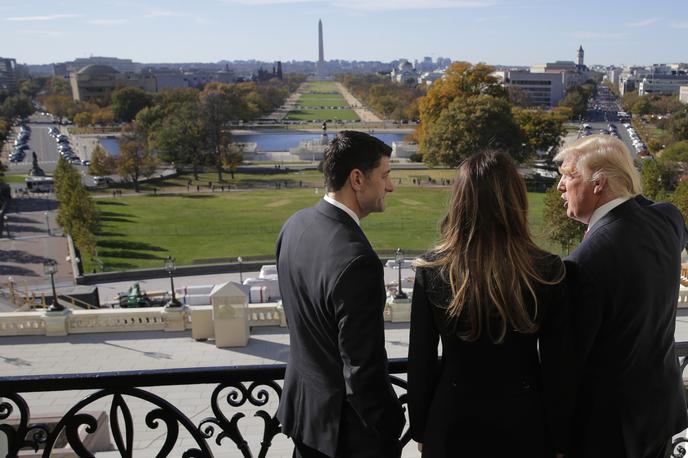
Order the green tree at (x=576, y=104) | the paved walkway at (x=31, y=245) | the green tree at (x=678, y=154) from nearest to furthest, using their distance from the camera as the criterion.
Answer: the paved walkway at (x=31, y=245)
the green tree at (x=678, y=154)
the green tree at (x=576, y=104)

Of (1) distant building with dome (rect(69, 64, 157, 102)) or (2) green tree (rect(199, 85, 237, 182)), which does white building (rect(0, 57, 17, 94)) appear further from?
(2) green tree (rect(199, 85, 237, 182))

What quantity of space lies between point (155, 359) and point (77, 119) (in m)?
83.2

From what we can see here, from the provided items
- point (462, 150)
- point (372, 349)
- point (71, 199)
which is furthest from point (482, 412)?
point (462, 150)

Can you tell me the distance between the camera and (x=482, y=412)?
2.34 meters

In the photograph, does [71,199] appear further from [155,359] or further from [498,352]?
[498,352]

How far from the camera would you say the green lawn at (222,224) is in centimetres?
2753

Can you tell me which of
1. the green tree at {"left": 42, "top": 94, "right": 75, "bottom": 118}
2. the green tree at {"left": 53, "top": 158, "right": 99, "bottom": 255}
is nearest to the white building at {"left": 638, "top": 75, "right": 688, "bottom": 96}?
the green tree at {"left": 42, "top": 94, "right": 75, "bottom": 118}

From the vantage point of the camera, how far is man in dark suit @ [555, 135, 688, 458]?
2340 mm

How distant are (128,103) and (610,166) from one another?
92277 mm

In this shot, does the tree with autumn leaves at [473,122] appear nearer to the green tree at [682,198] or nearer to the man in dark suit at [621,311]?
the green tree at [682,198]

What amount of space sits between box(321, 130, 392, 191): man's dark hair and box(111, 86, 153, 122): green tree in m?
90.1

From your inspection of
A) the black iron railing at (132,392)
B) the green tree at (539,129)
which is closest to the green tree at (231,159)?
the green tree at (539,129)

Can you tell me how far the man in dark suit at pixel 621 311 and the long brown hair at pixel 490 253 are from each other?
20 cm

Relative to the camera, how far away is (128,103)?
8775cm
